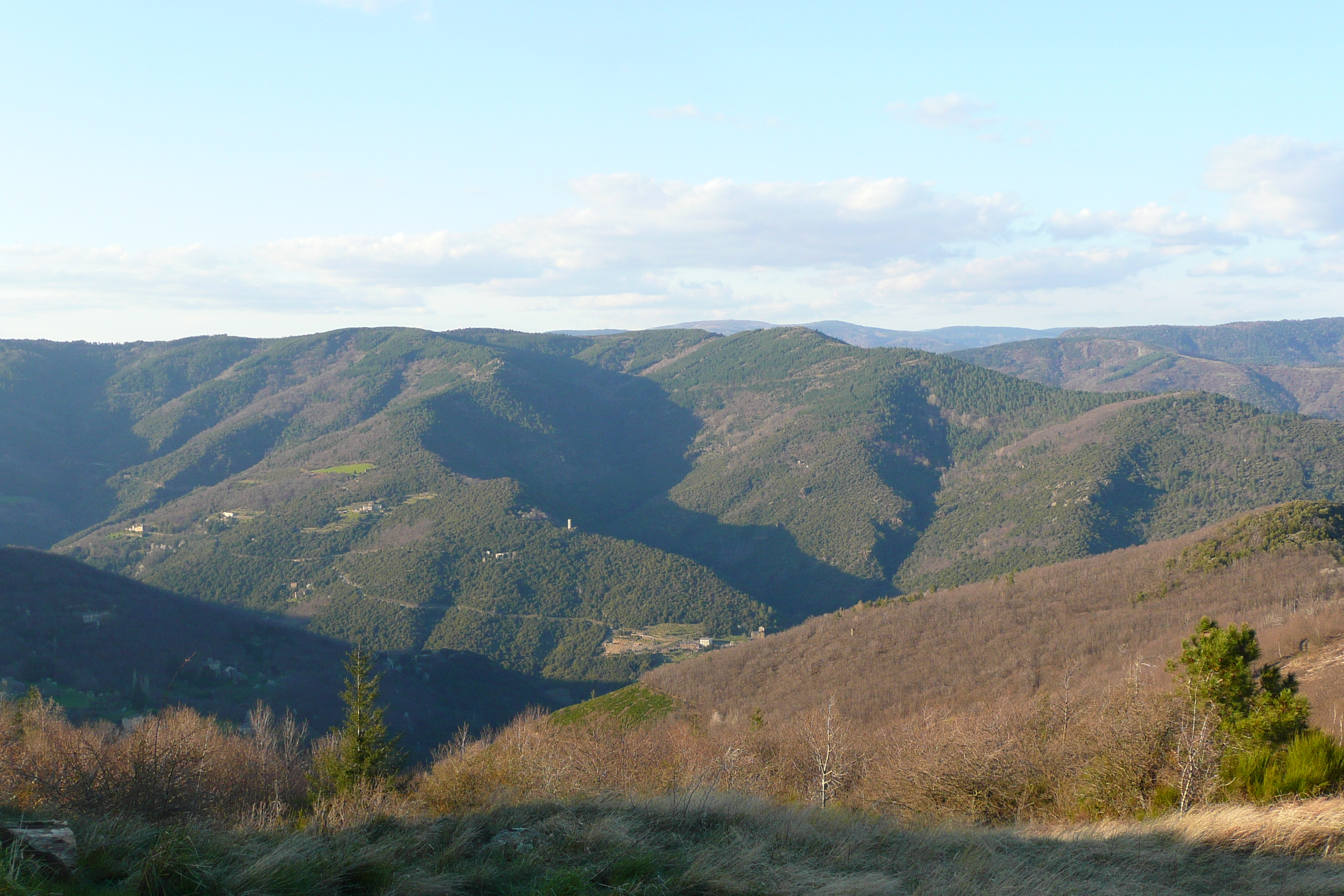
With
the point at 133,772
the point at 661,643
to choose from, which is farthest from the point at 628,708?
the point at 133,772

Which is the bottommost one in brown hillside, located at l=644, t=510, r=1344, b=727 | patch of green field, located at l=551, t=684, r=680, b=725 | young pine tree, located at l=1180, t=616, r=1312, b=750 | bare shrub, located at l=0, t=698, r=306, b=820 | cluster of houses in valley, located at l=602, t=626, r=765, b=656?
cluster of houses in valley, located at l=602, t=626, r=765, b=656

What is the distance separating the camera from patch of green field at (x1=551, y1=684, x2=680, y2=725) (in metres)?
91.0

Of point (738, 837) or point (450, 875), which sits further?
point (738, 837)

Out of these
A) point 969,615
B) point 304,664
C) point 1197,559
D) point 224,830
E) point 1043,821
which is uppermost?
point 224,830

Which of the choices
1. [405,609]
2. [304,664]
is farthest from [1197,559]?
[405,609]

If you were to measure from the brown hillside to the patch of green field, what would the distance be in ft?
9.04

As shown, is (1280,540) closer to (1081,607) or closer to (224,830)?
(1081,607)

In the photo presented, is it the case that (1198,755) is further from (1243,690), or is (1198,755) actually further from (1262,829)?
(1262,829)

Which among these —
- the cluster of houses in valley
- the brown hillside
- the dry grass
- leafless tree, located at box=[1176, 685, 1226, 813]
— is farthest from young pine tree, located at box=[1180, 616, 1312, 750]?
the cluster of houses in valley

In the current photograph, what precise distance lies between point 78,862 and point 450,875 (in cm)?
474

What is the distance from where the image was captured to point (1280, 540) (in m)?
89.3

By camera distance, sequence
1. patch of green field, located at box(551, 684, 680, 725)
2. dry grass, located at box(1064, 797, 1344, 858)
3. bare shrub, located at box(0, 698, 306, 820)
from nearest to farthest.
→ 1. dry grass, located at box(1064, 797, 1344, 858)
2. bare shrub, located at box(0, 698, 306, 820)
3. patch of green field, located at box(551, 684, 680, 725)

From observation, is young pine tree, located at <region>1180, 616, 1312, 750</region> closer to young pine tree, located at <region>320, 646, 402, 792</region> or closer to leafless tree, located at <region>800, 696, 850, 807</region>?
leafless tree, located at <region>800, 696, 850, 807</region>

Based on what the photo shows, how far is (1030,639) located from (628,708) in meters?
48.4
